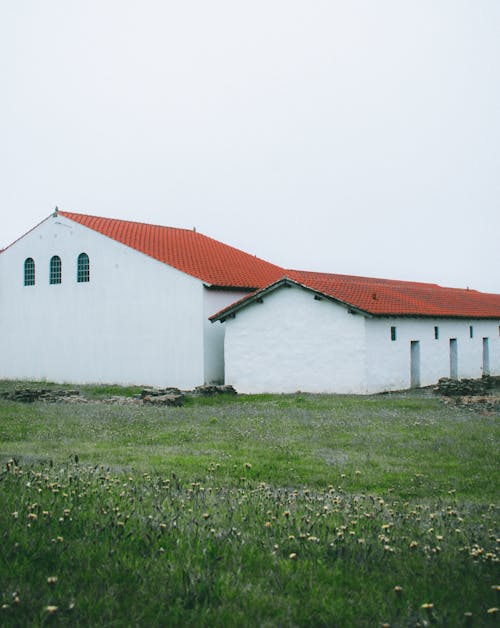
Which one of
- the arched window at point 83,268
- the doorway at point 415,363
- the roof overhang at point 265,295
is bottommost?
the doorway at point 415,363

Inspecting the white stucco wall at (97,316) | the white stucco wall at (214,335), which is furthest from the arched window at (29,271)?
the white stucco wall at (214,335)

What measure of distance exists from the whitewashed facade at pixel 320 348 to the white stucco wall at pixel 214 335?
0.97m

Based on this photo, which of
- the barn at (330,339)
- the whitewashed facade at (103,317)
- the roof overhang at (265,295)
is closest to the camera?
the roof overhang at (265,295)

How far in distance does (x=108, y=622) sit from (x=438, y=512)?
4.44 m

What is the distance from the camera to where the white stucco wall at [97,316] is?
3145 centimetres

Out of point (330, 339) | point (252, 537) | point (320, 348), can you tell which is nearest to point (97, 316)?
point (320, 348)

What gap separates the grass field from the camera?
4.81 meters

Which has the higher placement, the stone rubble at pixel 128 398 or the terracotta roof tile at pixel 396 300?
the terracotta roof tile at pixel 396 300

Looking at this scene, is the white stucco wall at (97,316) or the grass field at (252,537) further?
the white stucco wall at (97,316)

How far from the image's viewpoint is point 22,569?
5.33m

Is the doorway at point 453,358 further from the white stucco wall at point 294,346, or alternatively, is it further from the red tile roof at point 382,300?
the white stucco wall at point 294,346

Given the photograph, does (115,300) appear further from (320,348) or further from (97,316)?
(320,348)

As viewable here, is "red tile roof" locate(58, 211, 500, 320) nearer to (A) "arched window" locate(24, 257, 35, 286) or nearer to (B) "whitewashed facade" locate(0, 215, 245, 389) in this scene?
(B) "whitewashed facade" locate(0, 215, 245, 389)

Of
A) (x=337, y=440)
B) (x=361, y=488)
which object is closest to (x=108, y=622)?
(x=361, y=488)
